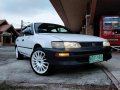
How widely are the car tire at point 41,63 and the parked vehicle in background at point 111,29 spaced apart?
5910mm

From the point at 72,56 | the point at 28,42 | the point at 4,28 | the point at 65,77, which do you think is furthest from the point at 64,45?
the point at 4,28

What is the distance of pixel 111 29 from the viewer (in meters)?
10.5

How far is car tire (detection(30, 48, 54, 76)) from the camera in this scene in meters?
4.82

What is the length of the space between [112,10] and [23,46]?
22.0 feet

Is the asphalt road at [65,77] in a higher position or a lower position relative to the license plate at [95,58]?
lower

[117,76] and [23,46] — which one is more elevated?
[23,46]

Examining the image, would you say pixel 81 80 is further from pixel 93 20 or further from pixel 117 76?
pixel 93 20

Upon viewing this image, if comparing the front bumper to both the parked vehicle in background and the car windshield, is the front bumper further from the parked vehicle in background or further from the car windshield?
the parked vehicle in background

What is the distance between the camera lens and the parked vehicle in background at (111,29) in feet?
34.1

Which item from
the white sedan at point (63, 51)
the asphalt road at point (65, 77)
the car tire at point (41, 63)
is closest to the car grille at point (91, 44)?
the white sedan at point (63, 51)

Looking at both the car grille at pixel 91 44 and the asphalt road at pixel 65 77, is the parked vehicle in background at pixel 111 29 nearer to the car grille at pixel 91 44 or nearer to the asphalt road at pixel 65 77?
the asphalt road at pixel 65 77

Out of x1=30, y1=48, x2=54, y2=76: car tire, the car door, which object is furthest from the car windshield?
x1=30, y1=48, x2=54, y2=76: car tire

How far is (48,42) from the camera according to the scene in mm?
4832

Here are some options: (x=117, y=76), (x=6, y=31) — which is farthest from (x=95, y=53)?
(x=6, y=31)
